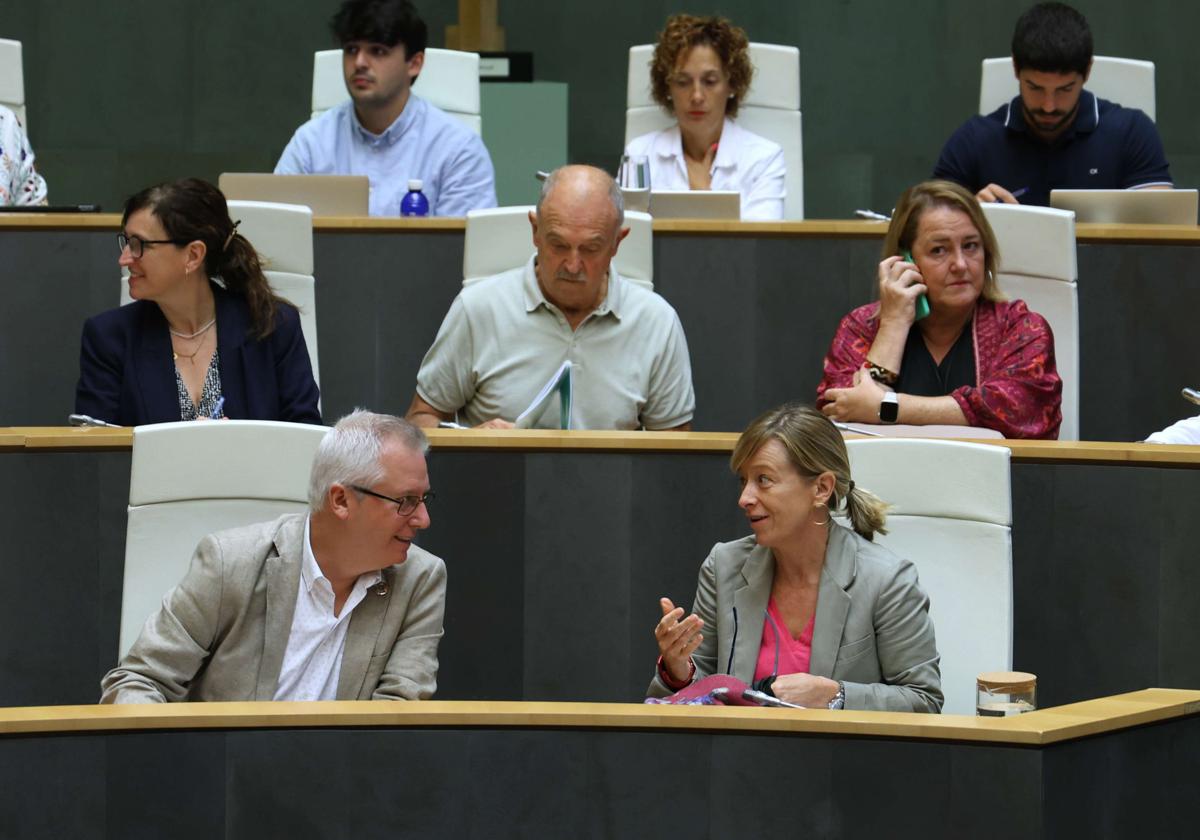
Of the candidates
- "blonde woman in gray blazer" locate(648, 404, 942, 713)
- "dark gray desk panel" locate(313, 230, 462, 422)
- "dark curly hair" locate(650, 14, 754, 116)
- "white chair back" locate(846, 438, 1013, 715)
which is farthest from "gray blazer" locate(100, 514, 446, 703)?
"dark curly hair" locate(650, 14, 754, 116)

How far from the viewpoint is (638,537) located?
3.53m

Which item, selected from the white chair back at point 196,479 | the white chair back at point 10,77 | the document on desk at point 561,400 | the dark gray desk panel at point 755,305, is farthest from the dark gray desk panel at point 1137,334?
the white chair back at point 10,77

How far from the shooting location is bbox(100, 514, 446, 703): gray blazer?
114 inches

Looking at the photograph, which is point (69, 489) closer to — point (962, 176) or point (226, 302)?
point (226, 302)

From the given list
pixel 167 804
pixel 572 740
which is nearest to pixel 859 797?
pixel 572 740

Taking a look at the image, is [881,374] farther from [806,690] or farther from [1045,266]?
[806,690]

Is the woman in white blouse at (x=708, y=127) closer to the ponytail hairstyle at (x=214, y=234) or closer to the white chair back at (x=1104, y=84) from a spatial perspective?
the white chair back at (x=1104, y=84)

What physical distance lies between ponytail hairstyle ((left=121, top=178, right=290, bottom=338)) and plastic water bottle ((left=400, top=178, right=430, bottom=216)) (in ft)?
4.48

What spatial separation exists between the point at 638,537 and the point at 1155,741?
1300mm

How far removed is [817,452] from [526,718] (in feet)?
3.09

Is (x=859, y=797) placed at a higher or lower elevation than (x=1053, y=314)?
lower

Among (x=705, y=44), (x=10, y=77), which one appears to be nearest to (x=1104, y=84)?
(x=705, y=44)

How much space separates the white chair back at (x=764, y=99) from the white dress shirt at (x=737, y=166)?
159mm

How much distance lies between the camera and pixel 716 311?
4918 millimetres
